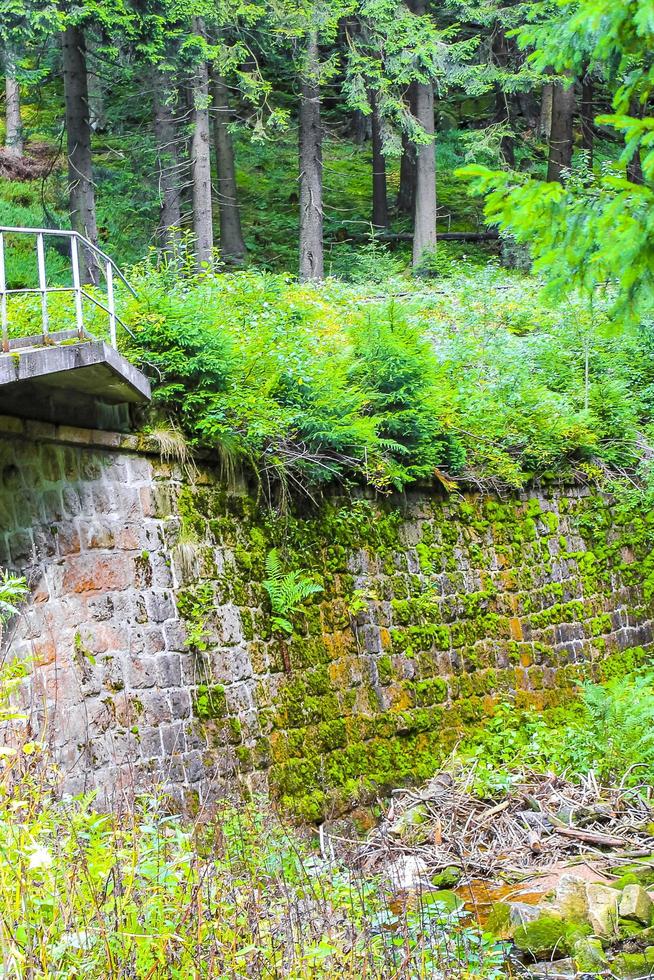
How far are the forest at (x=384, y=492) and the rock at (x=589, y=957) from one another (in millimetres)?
13

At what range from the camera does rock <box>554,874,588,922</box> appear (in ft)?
19.6

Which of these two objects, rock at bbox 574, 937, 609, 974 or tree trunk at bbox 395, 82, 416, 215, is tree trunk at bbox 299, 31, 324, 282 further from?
rock at bbox 574, 937, 609, 974

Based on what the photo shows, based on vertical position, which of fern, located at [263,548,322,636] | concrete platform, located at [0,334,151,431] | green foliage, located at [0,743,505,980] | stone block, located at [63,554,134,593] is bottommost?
green foliage, located at [0,743,505,980]

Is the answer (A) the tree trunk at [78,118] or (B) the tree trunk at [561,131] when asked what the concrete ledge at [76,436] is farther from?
(B) the tree trunk at [561,131]

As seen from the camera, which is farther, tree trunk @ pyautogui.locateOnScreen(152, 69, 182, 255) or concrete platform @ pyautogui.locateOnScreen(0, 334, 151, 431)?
tree trunk @ pyautogui.locateOnScreen(152, 69, 182, 255)

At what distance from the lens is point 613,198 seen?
4.67 metres

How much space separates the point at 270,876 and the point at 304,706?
3.60m

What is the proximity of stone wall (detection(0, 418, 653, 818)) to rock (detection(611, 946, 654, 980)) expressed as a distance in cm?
254

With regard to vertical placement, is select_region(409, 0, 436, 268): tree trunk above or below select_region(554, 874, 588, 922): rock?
above

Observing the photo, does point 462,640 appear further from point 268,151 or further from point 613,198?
point 268,151

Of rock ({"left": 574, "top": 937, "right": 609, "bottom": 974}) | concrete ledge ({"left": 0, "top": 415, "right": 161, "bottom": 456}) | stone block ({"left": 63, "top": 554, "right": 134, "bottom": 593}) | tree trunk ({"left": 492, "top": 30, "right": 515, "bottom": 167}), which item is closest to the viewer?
rock ({"left": 574, "top": 937, "right": 609, "bottom": 974})

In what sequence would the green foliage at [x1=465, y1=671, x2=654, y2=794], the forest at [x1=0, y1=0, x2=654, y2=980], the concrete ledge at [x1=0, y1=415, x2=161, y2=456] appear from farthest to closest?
the green foliage at [x1=465, y1=671, x2=654, y2=794] < the concrete ledge at [x1=0, y1=415, x2=161, y2=456] < the forest at [x1=0, y1=0, x2=654, y2=980]

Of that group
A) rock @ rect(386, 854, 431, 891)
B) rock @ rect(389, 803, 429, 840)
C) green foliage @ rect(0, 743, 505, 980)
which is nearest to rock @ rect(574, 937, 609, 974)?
green foliage @ rect(0, 743, 505, 980)

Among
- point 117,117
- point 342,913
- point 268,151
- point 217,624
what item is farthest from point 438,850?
point 268,151
